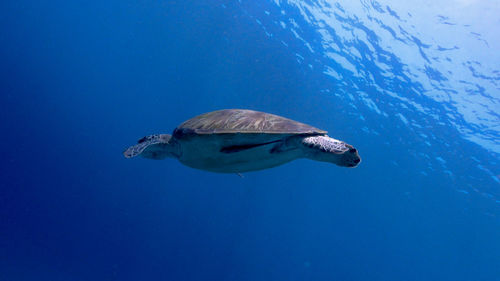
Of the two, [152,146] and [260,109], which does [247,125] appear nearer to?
[152,146]

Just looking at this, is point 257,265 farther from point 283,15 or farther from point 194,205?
point 283,15

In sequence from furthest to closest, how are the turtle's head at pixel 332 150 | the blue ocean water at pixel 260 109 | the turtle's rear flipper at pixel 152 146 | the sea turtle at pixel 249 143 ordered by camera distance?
the blue ocean water at pixel 260 109, the turtle's rear flipper at pixel 152 146, the sea turtle at pixel 249 143, the turtle's head at pixel 332 150

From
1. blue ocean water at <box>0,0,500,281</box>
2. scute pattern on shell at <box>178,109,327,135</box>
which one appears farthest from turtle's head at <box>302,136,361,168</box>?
blue ocean water at <box>0,0,500,281</box>

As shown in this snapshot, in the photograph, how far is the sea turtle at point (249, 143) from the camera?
10.6 feet

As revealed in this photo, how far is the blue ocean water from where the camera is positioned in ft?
53.3

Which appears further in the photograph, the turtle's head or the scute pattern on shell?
the scute pattern on shell

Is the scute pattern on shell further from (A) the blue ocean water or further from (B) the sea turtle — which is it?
→ (A) the blue ocean water

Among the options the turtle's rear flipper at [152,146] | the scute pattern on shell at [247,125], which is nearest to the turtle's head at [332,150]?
the scute pattern on shell at [247,125]

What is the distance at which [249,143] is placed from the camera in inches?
141

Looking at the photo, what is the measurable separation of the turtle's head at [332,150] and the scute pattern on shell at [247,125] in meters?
0.11

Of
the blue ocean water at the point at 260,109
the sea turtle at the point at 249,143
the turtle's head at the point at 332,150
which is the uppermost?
the blue ocean water at the point at 260,109

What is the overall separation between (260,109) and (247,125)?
976 inches

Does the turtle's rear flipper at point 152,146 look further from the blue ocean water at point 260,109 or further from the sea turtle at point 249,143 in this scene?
the blue ocean water at point 260,109

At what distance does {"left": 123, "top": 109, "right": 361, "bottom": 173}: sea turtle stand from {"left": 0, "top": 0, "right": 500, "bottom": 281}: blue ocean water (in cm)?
1350
